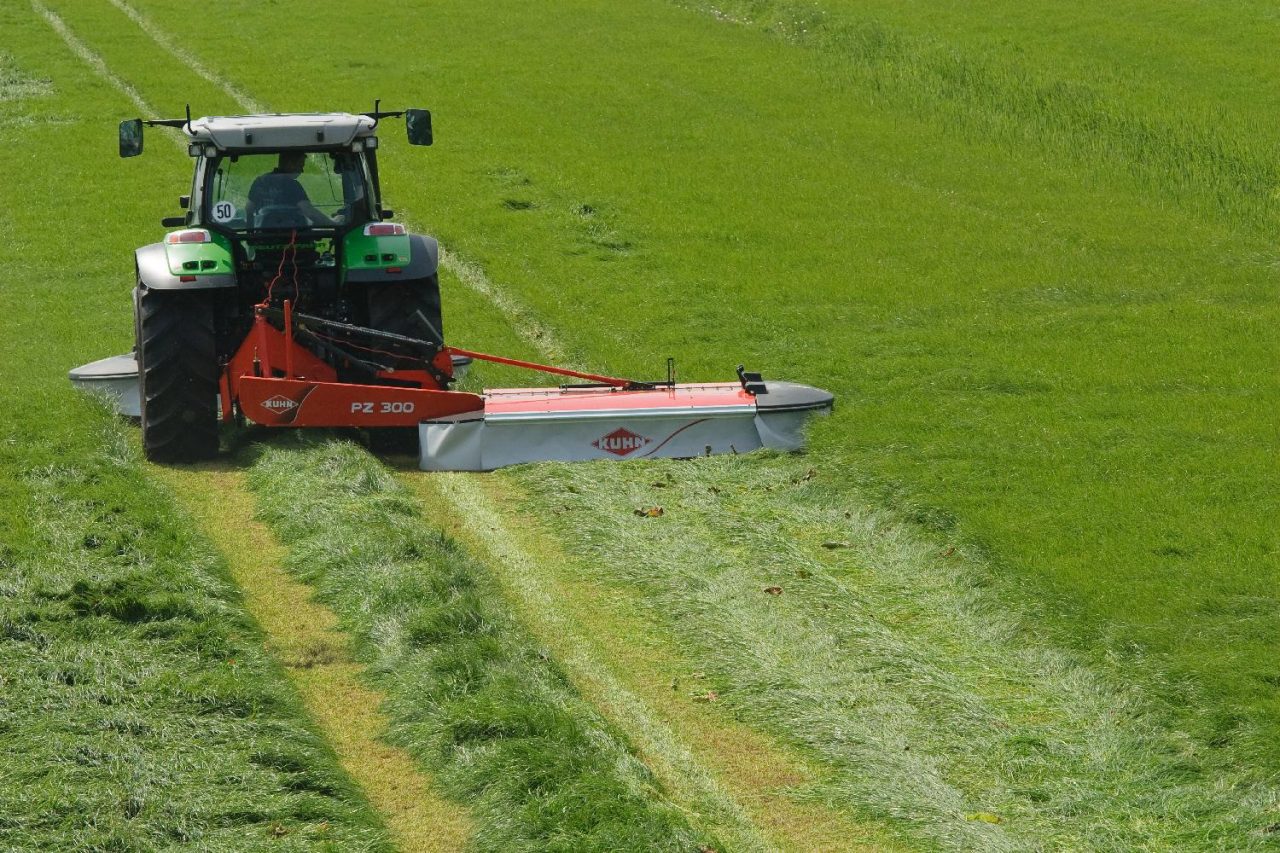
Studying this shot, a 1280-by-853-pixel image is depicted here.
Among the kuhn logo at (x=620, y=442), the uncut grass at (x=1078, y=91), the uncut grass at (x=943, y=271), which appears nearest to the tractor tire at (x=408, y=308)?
the kuhn logo at (x=620, y=442)

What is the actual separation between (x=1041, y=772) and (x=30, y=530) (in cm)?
582

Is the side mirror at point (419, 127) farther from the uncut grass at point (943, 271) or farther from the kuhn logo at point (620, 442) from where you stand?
the uncut grass at point (943, 271)

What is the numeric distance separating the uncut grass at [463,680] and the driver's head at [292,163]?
2471 millimetres

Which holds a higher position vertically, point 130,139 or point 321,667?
point 130,139

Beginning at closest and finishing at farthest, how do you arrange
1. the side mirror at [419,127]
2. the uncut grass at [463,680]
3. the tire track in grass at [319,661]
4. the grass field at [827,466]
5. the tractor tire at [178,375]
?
the uncut grass at [463,680]
the tire track in grass at [319,661]
the grass field at [827,466]
the tractor tire at [178,375]
the side mirror at [419,127]

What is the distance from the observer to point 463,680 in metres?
7.83

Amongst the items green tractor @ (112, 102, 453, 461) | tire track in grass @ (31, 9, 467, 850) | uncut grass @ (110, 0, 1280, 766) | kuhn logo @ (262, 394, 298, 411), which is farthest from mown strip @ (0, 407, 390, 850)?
uncut grass @ (110, 0, 1280, 766)

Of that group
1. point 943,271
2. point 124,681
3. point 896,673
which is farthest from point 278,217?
point 943,271

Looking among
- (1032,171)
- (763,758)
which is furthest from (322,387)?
(1032,171)

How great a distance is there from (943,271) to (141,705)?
11935mm

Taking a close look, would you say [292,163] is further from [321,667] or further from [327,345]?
[321,667]

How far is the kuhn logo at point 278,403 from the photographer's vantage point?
37.1 ft

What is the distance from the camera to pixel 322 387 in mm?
11297

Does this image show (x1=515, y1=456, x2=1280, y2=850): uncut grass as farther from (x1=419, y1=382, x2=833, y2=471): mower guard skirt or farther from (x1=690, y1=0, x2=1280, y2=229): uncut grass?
(x1=690, y1=0, x2=1280, y2=229): uncut grass
